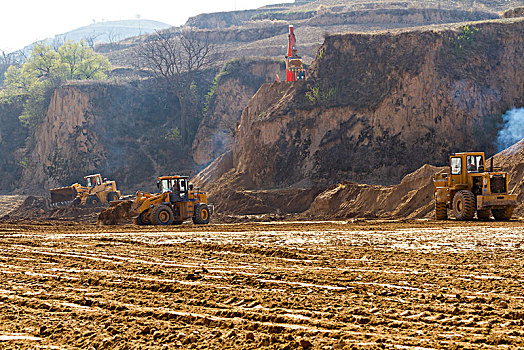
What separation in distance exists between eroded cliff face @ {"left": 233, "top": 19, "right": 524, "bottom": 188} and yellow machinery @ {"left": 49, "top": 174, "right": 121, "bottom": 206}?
8.61 meters

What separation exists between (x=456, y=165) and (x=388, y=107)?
14.4m

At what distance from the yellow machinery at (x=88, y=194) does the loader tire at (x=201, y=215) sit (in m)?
15.4

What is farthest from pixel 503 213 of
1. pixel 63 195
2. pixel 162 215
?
pixel 63 195

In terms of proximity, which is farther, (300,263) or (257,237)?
(257,237)

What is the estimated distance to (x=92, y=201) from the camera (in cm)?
4009

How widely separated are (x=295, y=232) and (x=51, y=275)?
9.22 m

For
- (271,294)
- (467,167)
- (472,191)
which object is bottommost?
(271,294)

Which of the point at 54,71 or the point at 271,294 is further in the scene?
the point at 54,71

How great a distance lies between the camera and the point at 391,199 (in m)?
28.4

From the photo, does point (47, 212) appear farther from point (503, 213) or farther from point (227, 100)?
point (503, 213)

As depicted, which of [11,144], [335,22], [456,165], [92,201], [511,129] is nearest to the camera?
[456,165]

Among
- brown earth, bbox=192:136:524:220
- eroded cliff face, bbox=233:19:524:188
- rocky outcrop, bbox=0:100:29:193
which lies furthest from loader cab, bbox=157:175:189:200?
rocky outcrop, bbox=0:100:29:193

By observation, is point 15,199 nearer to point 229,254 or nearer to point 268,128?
point 268,128

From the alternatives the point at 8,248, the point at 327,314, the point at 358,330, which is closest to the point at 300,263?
the point at 327,314
